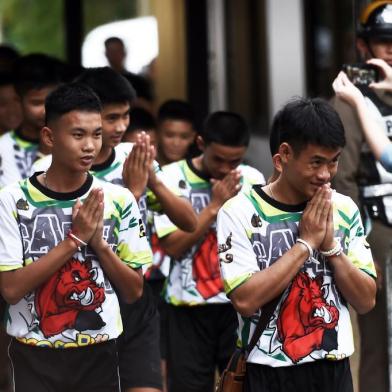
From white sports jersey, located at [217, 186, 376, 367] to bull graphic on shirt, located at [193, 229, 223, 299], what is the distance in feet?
5.50

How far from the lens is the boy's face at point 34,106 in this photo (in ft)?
23.6

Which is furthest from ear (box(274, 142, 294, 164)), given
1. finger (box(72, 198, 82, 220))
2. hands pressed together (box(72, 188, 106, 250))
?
finger (box(72, 198, 82, 220))

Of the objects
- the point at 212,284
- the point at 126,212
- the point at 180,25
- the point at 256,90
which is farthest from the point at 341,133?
the point at 180,25

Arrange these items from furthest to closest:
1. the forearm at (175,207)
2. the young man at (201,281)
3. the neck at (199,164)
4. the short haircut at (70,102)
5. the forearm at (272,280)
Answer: the neck at (199,164) < the young man at (201,281) < the forearm at (175,207) < the short haircut at (70,102) < the forearm at (272,280)

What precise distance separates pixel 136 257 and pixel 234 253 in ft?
2.19

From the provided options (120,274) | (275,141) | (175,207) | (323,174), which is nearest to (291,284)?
(323,174)

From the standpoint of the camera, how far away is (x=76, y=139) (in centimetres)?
520

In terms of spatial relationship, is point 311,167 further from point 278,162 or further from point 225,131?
point 225,131

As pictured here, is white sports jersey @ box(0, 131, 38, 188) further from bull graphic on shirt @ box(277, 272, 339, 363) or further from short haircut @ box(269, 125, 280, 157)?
bull graphic on shirt @ box(277, 272, 339, 363)

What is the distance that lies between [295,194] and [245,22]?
26.9 feet

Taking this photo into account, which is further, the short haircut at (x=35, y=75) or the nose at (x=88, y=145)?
the short haircut at (x=35, y=75)

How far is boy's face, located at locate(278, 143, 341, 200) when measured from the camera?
4695mm

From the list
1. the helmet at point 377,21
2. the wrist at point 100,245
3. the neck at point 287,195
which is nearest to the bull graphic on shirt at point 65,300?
the wrist at point 100,245

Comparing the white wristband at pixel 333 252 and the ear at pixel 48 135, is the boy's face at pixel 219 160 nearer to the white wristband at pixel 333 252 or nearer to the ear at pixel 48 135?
the ear at pixel 48 135
